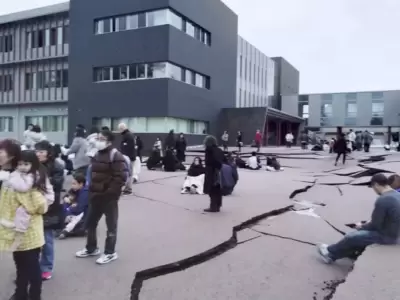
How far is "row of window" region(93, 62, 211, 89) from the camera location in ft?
94.2

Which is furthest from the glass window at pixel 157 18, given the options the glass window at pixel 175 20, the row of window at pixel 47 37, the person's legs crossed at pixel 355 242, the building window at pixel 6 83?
the person's legs crossed at pixel 355 242

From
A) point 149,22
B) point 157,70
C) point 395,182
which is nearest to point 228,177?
point 395,182

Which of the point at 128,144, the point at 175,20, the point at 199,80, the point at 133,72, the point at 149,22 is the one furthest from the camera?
the point at 199,80

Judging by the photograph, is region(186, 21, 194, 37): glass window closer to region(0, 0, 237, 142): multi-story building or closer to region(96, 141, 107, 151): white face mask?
region(0, 0, 237, 142): multi-story building

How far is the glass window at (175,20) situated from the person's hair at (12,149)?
26.8 metres

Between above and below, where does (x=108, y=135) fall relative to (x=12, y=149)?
above

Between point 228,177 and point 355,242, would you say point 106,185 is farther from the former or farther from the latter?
point 228,177

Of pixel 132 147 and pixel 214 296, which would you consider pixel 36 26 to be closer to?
pixel 132 147

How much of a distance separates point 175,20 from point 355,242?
2705cm

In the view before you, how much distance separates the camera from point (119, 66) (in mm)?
30562

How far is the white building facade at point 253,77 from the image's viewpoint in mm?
44594

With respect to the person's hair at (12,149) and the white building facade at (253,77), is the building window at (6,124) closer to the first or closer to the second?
the white building facade at (253,77)

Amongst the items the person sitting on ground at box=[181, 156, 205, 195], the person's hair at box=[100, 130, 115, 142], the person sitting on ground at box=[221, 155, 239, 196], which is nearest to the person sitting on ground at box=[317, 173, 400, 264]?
the person's hair at box=[100, 130, 115, 142]

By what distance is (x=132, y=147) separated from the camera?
9.43 m
